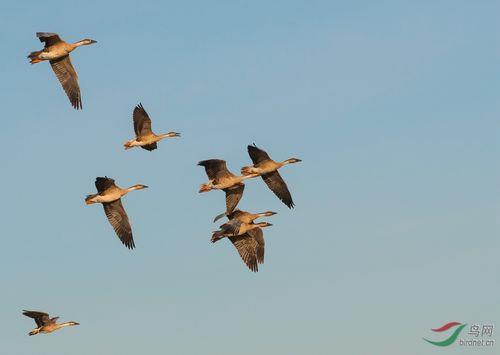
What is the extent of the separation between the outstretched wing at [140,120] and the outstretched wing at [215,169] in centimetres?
234

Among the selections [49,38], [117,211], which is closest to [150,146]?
[117,211]

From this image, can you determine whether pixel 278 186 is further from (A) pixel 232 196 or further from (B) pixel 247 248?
(B) pixel 247 248

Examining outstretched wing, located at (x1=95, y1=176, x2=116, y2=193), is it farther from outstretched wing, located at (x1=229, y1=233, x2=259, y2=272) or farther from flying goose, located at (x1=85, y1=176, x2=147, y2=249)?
outstretched wing, located at (x1=229, y1=233, x2=259, y2=272)

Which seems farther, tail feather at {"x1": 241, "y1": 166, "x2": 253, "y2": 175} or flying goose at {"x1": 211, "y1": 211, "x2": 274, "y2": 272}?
tail feather at {"x1": 241, "y1": 166, "x2": 253, "y2": 175}

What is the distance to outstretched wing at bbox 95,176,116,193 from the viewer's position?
45594 mm

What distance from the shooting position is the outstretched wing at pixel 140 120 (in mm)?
46781

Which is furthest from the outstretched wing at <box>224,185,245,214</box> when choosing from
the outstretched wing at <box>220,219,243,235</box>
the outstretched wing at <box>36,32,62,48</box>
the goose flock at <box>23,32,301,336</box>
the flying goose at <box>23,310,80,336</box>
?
the outstretched wing at <box>36,32,62,48</box>

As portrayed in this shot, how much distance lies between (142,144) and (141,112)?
1088 mm

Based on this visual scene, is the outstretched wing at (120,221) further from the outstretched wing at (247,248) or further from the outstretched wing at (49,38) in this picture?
the outstretched wing at (49,38)

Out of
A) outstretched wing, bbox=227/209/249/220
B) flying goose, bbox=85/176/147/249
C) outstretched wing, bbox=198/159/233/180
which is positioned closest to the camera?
flying goose, bbox=85/176/147/249

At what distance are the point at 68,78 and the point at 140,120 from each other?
3208mm

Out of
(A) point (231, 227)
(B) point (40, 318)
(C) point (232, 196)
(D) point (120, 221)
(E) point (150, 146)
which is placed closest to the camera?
(A) point (231, 227)

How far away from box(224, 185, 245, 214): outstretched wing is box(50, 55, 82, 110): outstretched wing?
6.04 metres

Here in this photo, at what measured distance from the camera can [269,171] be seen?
161 ft
